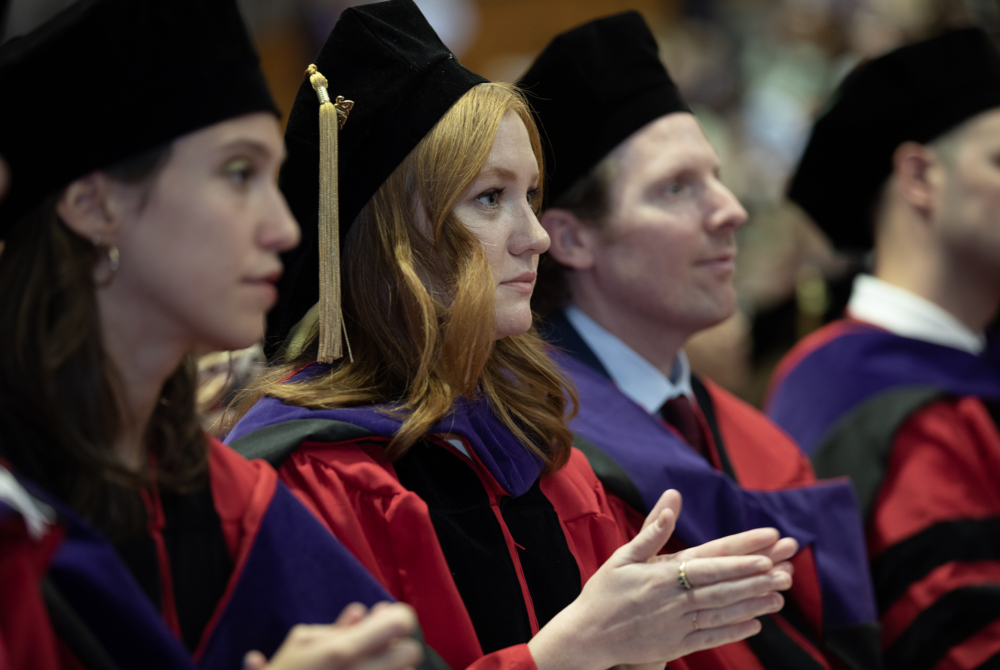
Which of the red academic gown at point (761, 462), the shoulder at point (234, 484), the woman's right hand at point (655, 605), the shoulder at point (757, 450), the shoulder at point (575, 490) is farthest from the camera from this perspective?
the shoulder at point (757, 450)

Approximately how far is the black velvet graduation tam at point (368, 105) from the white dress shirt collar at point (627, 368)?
30.8 inches

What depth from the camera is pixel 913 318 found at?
9.48ft

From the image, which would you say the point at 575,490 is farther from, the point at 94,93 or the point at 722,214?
the point at 94,93

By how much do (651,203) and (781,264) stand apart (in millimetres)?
3167

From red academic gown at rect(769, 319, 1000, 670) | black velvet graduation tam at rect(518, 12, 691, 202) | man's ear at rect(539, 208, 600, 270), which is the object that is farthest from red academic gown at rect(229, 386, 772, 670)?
red academic gown at rect(769, 319, 1000, 670)

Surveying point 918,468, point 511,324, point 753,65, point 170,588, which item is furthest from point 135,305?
point 753,65

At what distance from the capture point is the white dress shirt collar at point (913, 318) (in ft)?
9.43

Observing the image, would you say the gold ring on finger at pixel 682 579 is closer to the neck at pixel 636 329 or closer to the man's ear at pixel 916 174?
the neck at pixel 636 329

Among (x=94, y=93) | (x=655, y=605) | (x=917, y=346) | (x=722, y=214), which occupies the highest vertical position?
(x=94, y=93)

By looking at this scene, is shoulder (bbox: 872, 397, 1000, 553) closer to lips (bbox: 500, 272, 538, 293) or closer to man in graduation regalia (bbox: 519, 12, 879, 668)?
man in graduation regalia (bbox: 519, 12, 879, 668)

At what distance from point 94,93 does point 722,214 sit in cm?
149

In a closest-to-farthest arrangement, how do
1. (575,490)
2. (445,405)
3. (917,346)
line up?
(445,405) < (575,490) < (917,346)

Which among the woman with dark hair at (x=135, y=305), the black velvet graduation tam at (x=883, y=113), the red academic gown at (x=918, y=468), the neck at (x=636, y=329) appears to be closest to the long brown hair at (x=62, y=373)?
the woman with dark hair at (x=135, y=305)

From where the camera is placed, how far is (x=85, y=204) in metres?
1.24
